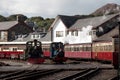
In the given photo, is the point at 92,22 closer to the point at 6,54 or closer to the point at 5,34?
the point at 6,54

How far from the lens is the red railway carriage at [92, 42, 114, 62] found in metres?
39.4

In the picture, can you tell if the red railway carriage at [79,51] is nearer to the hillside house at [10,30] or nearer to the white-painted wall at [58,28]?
the white-painted wall at [58,28]

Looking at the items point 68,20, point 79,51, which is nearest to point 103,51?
point 79,51

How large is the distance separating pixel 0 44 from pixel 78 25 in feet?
49.9

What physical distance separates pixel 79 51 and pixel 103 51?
8.74 m

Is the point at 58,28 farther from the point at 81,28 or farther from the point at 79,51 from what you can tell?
the point at 79,51

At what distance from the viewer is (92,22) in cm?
6700

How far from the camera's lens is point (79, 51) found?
50.6 meters

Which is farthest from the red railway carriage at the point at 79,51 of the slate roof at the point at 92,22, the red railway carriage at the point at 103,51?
the slate roof at the point at 92,22

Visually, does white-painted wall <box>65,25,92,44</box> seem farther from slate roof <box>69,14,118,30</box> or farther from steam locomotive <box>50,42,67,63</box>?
steam locomotive <box>50,42,67,63</box>

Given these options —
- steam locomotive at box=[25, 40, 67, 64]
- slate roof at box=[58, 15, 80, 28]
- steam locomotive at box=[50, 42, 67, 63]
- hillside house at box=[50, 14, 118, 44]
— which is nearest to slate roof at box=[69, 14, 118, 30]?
hillside house at box=[50, 14, 118, 44]

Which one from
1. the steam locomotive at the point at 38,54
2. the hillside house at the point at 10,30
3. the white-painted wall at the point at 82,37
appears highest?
the hillside house at the point at 10,30

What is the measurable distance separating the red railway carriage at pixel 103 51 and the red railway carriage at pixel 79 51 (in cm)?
130

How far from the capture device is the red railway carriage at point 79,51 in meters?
48.7
